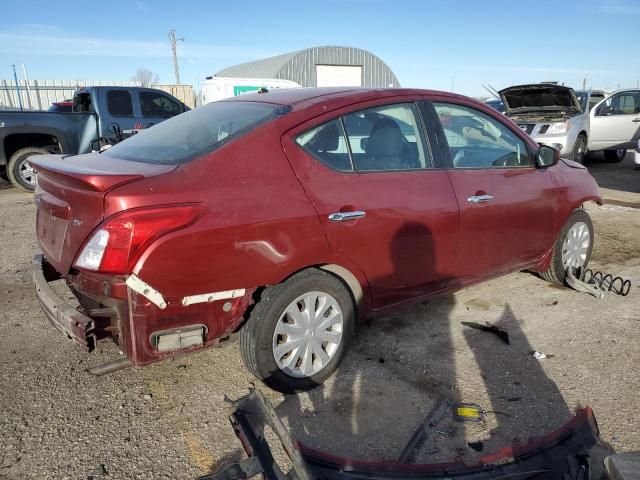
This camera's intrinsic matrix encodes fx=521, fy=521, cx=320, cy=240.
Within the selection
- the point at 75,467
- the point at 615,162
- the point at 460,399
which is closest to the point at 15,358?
the point at 75,467

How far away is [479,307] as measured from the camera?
4.25 m

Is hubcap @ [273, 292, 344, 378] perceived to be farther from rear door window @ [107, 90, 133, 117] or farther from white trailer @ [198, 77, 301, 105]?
white trailer @ [198, 77, 301, 105]

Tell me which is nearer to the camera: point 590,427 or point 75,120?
point 590,427

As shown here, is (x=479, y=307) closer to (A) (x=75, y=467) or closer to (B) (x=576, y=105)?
(A) (x=75, y=467)

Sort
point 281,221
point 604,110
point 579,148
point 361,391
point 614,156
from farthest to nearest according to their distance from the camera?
point 614,156, point 604,110, point 579,148, point 361,391, point 281,221

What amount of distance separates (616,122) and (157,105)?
33.7 ft

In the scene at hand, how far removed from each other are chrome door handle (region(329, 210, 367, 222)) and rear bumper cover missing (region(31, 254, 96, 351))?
4.29 ft

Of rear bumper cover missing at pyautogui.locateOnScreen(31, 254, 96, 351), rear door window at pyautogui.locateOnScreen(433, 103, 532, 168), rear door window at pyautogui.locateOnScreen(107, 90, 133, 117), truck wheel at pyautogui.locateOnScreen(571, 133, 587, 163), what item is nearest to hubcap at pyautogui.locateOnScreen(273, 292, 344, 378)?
rear bumper cover missing at pyautogui.locateOnScreen(31, 254, 96, 351)

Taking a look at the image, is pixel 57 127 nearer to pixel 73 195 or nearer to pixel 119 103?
pixel 119 103

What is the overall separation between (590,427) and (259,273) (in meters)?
1.69

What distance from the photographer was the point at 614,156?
45.0 ft

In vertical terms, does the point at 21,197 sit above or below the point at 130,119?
below

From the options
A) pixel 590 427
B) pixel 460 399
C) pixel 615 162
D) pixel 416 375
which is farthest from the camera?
pixel 615 162

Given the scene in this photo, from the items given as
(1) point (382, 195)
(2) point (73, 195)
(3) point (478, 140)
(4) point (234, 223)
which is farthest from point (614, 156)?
(2) point (73, 195)
